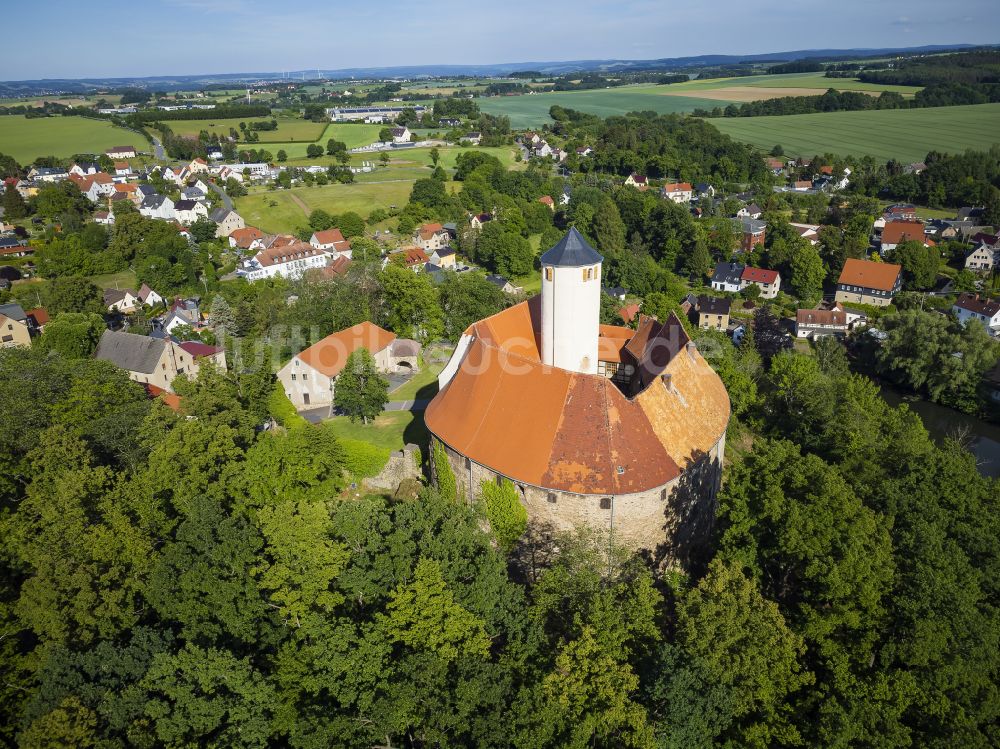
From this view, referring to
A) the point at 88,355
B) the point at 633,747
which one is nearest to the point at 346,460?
the point at 633,747

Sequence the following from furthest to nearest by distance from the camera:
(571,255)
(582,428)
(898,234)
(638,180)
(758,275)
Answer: (638,180)
(898,234)
(758,275)
(571,255)
(582,428)

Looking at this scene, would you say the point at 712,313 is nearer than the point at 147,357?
No

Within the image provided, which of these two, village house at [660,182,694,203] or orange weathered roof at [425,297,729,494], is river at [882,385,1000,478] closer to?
orange weathered roof at [425,297,729,494]

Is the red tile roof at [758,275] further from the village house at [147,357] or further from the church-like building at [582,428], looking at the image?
the village house at [147,357]

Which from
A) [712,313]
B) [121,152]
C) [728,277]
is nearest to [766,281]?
[728,277]

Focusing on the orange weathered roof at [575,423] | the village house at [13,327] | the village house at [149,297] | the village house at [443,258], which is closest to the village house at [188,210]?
the village house at [149,297]

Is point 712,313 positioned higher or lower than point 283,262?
lower

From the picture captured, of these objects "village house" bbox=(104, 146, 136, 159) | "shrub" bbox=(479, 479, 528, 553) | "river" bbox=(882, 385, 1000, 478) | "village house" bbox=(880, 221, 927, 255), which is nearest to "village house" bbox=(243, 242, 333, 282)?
"shrub" bbox=(479, 479, 528, 553)

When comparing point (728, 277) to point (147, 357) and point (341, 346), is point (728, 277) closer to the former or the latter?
point (341, 346)
